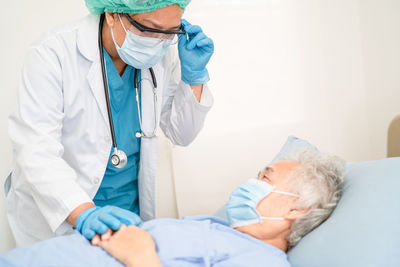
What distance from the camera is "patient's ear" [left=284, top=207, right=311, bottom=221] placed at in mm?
1249

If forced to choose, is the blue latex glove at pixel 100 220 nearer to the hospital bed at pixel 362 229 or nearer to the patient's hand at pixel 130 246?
the patient's hand at pixel 130 246

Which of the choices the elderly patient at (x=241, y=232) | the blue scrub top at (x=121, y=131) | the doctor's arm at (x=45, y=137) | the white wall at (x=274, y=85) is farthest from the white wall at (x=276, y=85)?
the doctor's arm at (x=45, y=137)

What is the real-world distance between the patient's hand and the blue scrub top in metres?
0.43

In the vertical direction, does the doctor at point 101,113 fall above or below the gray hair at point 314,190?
above

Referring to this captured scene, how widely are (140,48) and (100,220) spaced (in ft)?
1.93

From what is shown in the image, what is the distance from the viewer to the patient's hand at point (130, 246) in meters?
0.96

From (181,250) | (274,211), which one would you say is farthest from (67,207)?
(274,211)

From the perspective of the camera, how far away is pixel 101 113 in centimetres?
134

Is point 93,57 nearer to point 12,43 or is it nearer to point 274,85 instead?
point 12,43

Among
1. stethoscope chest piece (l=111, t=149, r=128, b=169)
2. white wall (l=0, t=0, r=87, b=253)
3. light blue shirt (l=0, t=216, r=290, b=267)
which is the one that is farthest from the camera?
white wall (l=0, t=0, r=87, b=253)

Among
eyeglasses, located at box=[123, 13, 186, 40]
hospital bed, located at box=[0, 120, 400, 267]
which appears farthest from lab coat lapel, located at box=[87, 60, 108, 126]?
hospital bed, located at box=[0, 120, 400, 267]

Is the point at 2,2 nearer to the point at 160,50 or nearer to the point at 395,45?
the point at 160,50

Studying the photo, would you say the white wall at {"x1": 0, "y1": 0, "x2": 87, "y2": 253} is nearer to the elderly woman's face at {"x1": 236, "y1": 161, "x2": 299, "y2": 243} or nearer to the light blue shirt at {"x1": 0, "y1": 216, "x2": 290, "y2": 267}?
the light blue shirt at {"x1": 0, "y1": 216, "x2": 290, "y2": 267}

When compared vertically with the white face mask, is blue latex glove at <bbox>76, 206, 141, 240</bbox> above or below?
below
